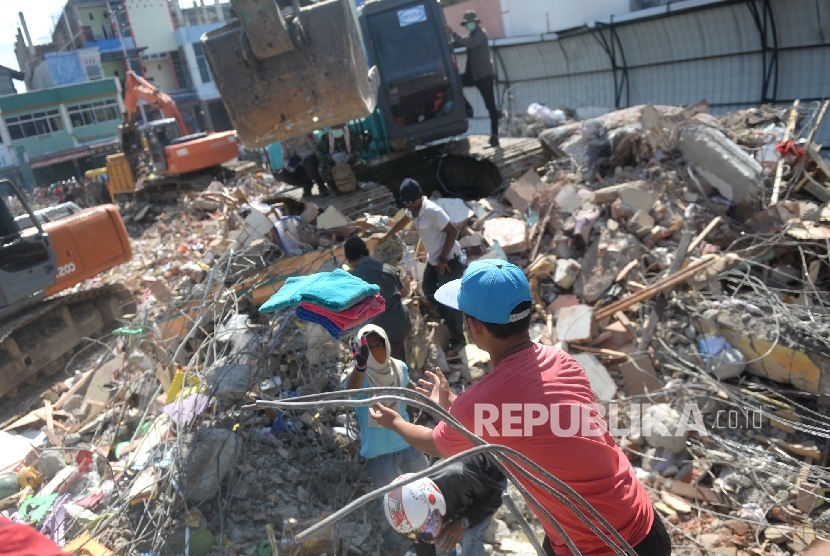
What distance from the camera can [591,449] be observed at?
5.49ft

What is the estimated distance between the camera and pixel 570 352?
5082mm

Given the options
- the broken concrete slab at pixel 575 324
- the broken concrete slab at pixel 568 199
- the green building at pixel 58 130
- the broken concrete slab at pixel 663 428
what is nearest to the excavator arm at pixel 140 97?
the broken concrete slab at pixel 568 199

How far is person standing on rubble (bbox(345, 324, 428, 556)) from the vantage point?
3121 millimetres

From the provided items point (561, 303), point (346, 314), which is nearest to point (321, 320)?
point (346, 314)

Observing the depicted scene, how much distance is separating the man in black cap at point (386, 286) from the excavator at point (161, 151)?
10.0m

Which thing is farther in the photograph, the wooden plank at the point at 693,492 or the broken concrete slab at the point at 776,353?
the broken concrete slab at the point at 776,353

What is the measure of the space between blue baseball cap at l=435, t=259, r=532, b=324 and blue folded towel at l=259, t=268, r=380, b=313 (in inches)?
54.6

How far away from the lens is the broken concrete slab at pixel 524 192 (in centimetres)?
702

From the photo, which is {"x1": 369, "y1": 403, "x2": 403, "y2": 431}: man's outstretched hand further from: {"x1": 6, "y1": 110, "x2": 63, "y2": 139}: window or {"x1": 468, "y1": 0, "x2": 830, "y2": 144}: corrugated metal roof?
{"x1": 6, "y1": 110, "x2": 63, "y2": 139}: window

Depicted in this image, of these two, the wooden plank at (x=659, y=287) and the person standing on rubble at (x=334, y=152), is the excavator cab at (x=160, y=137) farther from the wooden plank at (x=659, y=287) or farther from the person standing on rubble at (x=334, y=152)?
the wooden plank at (x=659, y=287)

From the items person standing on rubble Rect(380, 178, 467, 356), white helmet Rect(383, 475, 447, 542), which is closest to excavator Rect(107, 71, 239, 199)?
person standing on rubble Rect(380, 178, 467, 356)

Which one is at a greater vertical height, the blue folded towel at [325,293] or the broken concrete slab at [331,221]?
the blue folded towel at [325,293]

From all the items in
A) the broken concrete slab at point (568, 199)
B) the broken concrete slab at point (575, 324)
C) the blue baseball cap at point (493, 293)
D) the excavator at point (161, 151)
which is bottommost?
the broken concrete slab at point (575, 324)

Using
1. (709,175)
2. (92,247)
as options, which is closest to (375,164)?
(92,247)
